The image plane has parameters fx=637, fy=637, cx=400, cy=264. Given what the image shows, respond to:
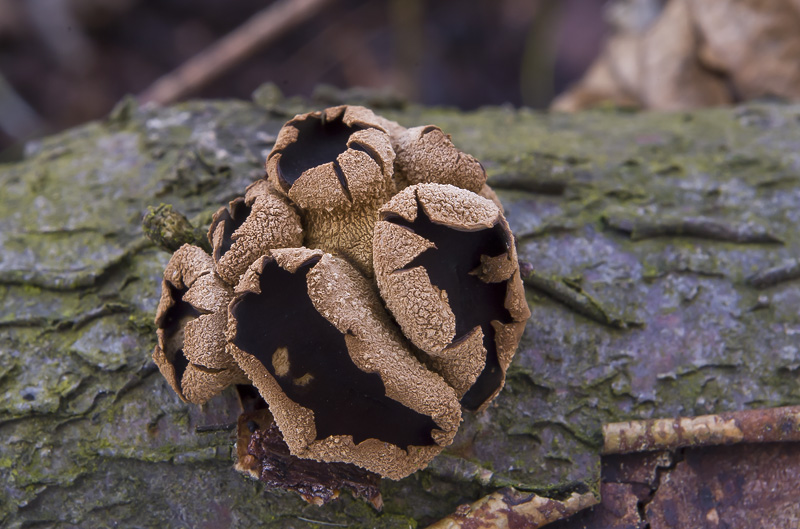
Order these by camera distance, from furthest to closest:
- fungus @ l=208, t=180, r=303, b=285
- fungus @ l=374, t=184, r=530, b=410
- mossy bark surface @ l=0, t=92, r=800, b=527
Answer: mossy bark surface @ l=0, t=92, r=800, b=527 < fungus @ l=208, t=180, r=303, b=285 < fungus @ l=374, t=184, r=530, b=410

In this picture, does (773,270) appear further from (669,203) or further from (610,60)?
(610,60)

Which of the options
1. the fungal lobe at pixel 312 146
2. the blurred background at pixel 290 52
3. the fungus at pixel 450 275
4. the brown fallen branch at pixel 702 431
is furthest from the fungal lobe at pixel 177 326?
the blurred background at pixel 290 52

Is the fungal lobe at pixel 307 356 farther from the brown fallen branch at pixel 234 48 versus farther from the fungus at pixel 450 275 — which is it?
the brown fallen branch at pixel 234 48

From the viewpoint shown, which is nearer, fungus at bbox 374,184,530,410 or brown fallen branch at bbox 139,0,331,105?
fungus at bbox 374,184,530,410

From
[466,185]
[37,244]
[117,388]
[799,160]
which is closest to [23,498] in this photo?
[117,388]

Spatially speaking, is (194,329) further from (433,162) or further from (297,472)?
(433,162)

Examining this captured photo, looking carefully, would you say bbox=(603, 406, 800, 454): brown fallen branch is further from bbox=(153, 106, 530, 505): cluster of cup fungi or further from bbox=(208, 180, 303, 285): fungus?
bbox=(208, 180, 303, 285): fungus

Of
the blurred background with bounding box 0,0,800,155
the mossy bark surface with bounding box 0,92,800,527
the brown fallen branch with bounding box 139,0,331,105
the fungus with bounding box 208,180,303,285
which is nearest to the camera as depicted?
the fungus with bounding box 208,180,303,285

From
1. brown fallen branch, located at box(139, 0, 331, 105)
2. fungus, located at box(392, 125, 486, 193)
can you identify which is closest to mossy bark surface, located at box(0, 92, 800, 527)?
fungus, located at box(392, 125, 486, 193)
